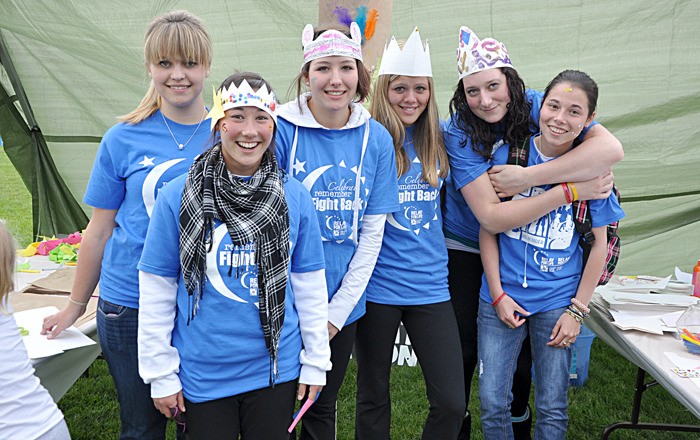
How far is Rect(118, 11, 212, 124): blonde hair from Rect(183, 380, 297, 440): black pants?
84 cm

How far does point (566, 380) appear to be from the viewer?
2.29 m

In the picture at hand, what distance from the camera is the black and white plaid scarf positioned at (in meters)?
1.67

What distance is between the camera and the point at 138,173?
187cm

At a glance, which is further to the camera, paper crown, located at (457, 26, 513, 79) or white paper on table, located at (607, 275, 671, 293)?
white paper on table, located at (607, 275, 671, 293)

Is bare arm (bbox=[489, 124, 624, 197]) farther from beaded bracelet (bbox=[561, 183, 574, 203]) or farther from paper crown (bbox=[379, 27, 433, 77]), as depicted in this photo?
paper crown (bbox=[379, 27, 433, 77])

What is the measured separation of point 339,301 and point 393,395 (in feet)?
5.76

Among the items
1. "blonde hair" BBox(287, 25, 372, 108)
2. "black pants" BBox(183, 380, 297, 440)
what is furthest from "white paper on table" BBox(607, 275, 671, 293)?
"black pants" BBox(183, 380, 297, 440)

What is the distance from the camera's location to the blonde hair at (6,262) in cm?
175

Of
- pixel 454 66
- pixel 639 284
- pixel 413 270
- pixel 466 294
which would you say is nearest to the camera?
pixel 413 270

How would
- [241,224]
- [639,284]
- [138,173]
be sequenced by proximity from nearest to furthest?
[241,224], [138,173], [639,284]

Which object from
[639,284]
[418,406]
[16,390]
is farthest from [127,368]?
[639,284]

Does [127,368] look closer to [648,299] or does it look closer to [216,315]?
[216,315]

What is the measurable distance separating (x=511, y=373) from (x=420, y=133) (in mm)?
903

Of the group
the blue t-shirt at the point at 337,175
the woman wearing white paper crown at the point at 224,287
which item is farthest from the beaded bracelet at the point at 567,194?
the woman wearing white paper crown at the point at 224,287
